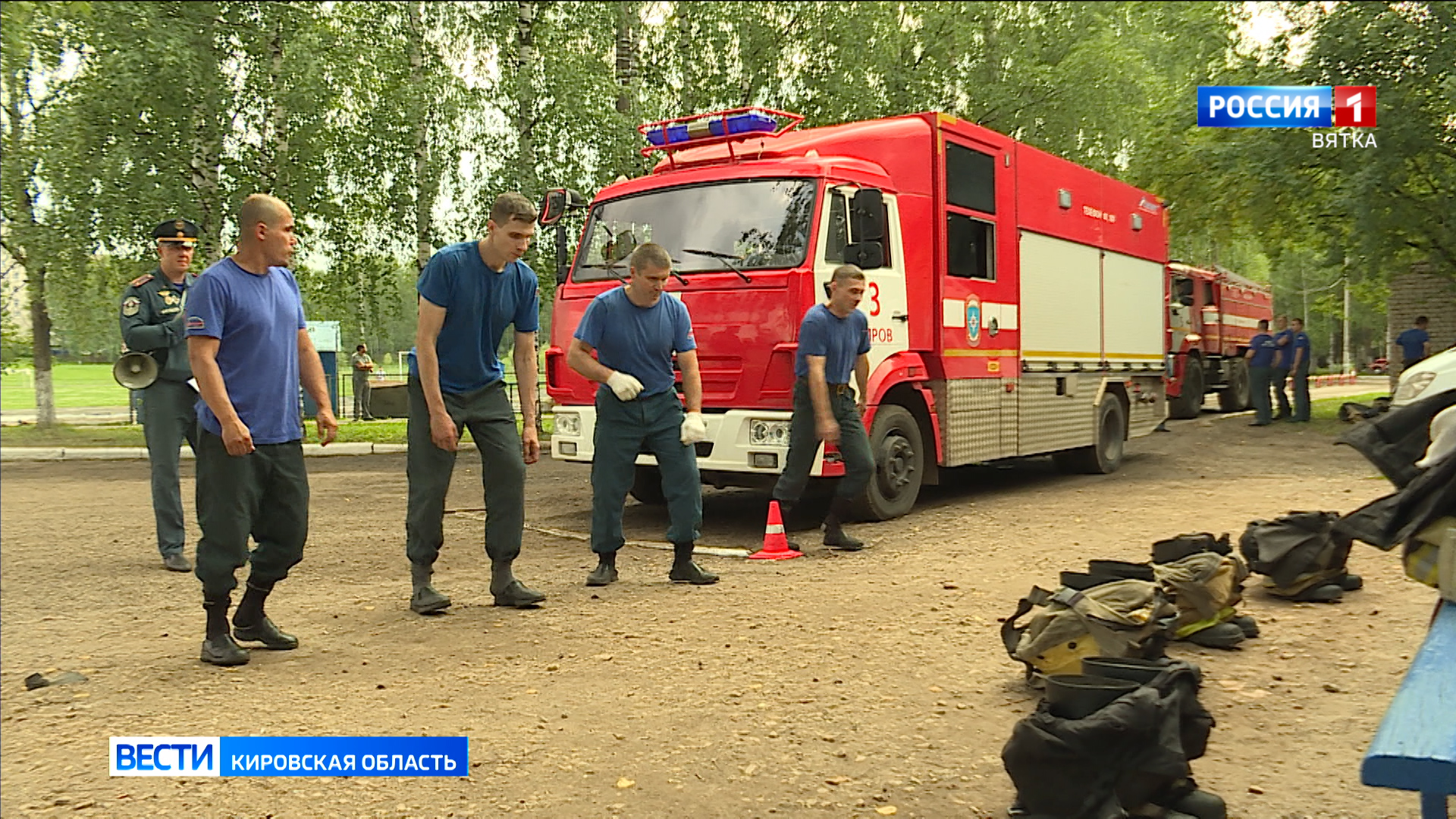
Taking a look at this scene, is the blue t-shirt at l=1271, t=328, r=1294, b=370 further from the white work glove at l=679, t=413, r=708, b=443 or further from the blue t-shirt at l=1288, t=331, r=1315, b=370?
the white work glove at l=679, t=413, r=708, b=443

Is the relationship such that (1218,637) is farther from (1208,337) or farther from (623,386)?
(1208,337)

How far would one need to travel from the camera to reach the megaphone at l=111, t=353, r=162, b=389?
7523 millimetres

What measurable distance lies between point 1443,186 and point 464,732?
20.4 metres

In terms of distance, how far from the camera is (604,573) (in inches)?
279

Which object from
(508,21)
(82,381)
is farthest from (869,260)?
(82,381)

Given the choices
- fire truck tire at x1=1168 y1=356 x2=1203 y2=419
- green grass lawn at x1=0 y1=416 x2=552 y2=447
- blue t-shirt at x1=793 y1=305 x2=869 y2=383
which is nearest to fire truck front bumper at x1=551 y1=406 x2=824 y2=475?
blue t-shirt at x1=793 y1=305 x2=869 y2=383

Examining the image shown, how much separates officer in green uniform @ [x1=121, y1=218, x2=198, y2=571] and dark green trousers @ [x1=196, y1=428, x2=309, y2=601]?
8.44ft

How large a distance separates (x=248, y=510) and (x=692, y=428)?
2.75m

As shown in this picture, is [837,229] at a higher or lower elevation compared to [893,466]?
higher

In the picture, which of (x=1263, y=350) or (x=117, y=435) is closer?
(x=1263, y=350)

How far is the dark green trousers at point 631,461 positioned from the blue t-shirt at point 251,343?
209 cm

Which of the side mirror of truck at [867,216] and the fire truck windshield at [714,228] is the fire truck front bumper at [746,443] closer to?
the fire truck windshield at [714,228]

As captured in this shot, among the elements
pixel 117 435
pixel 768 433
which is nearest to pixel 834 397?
pixel 768 433

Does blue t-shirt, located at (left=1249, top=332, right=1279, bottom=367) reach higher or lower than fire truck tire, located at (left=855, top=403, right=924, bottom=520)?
higher
